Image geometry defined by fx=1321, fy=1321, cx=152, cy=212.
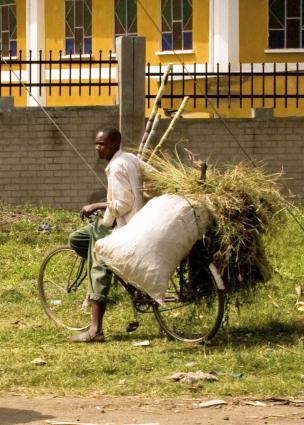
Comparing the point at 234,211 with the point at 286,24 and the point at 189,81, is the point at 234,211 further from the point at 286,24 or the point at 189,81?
the point at 286,24

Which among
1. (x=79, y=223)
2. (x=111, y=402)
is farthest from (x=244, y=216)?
(x=79, y=223)

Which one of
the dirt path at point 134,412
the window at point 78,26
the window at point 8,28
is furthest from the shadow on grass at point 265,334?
the window at point 8,28

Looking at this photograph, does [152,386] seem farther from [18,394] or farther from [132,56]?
[132,56]

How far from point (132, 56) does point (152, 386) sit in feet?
30.7

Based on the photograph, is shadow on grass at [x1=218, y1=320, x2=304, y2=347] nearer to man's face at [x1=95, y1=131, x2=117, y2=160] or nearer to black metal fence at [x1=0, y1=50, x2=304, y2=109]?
man's face at [x1=95, y1=131, x2=117, y2=160]

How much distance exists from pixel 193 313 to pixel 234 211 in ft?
3.07

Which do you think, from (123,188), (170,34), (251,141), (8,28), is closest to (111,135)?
(123,188)

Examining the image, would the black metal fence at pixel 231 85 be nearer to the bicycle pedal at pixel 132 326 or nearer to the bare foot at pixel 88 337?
the bicycle pedal at pixel 132 326

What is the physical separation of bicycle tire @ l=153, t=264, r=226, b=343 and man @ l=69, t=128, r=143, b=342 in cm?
45

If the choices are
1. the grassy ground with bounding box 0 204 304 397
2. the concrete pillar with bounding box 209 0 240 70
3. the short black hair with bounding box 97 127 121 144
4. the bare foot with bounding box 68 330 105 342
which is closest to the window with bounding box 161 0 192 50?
the concrete pillar with bounding box 209 0 240 70

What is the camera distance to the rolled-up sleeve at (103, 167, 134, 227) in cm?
1006

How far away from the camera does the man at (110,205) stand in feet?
33.1

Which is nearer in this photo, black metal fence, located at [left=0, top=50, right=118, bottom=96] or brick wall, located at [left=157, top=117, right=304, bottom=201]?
brick wall, located at [left=157, top=117, right=304, bottom=201]

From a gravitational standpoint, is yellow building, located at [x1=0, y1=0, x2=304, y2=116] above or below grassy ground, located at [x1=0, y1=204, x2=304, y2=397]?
above
